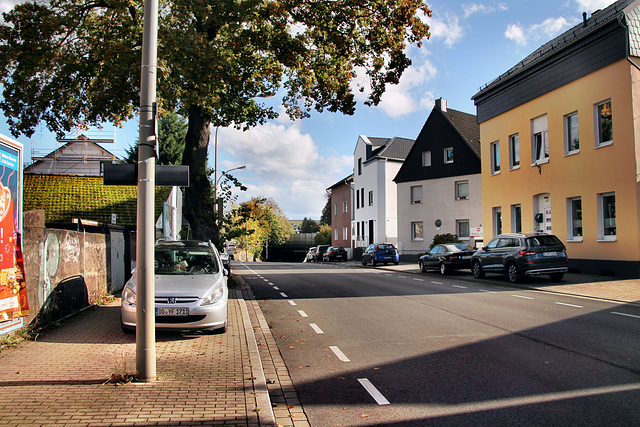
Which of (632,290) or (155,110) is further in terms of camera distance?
(632,290)

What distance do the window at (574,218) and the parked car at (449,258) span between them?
4.15m

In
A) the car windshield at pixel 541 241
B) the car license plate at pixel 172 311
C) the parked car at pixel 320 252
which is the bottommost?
the parked car at pixel 320 252

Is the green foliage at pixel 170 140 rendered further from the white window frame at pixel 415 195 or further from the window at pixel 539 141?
the window at pixel 539 141

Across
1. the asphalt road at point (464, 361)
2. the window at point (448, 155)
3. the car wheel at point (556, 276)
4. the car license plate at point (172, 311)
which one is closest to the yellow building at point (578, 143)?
the car wheel at point (556, 276)

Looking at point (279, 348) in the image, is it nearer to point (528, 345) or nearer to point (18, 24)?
point (528, 345)

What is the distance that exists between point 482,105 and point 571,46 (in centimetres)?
744

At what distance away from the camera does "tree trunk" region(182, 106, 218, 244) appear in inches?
636

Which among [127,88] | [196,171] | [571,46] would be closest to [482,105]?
[571,46]

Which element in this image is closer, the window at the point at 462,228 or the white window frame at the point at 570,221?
the white window frame at the point at 570,221

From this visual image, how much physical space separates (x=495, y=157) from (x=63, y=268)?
72.6 feet

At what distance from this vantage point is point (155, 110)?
5.70 m

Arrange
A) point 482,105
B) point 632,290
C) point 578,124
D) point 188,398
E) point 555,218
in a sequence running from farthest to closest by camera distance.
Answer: point 482,105 → point 555,218 → point 578,124 → point 632,290 → point 188,398

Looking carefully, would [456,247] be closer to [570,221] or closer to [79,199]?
[570,221]

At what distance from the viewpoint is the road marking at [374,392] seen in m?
5.06
